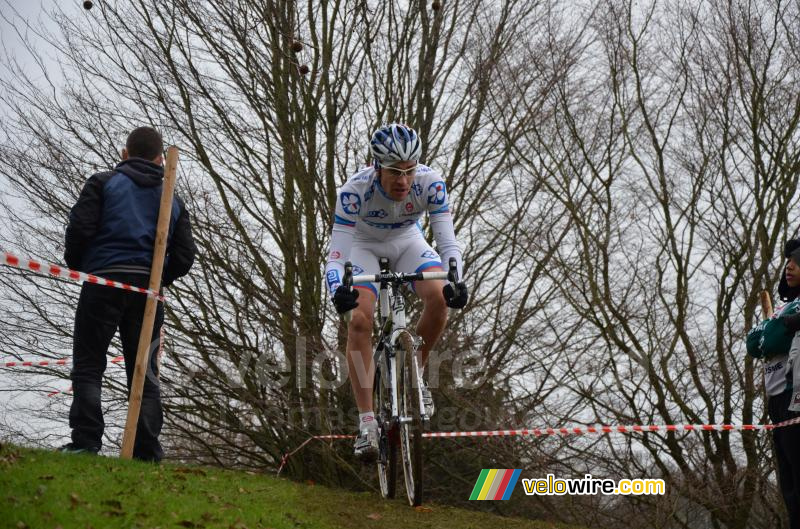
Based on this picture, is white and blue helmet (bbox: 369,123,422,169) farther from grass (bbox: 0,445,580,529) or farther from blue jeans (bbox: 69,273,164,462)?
grass (bbox: 0,445,580,529)

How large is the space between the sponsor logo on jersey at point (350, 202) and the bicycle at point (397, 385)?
0.49 metres

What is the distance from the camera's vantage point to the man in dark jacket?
562cm

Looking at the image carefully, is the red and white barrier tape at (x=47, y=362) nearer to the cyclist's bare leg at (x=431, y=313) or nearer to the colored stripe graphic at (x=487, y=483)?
the colored stripe graphic at (x=487, y=483)

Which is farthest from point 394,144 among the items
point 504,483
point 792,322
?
point 504,483

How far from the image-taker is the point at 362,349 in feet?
21.0

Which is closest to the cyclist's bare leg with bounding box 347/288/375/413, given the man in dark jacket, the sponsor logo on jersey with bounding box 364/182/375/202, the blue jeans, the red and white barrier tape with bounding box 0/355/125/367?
the sponsor logo on jersey with bounding box 364/182/375/202

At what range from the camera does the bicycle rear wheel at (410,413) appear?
5652 mm

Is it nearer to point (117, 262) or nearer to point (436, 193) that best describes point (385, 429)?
point (436, 193)

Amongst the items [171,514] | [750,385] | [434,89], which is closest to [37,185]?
[434,89]

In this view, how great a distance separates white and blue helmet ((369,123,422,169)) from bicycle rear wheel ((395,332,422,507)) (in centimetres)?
122

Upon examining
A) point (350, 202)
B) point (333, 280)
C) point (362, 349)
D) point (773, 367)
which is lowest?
point (773, 367)

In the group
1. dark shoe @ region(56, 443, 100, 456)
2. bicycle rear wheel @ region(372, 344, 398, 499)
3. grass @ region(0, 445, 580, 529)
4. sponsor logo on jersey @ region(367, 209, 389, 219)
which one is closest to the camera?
grass @ region(0, 445, 580, 529)

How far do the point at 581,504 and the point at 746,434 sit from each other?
2404 mm

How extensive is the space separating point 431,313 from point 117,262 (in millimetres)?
2212
